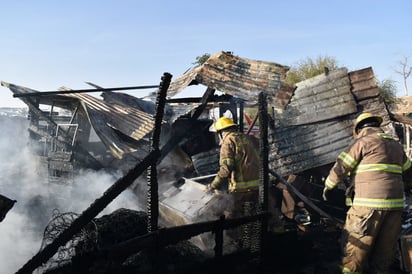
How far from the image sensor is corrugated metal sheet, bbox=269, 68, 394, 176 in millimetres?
7512

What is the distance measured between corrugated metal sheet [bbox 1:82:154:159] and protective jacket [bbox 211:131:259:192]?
261cm

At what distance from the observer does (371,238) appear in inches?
156

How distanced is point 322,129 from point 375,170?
3936 mm

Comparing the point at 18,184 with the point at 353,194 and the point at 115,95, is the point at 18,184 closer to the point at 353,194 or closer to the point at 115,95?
the point at 115,95

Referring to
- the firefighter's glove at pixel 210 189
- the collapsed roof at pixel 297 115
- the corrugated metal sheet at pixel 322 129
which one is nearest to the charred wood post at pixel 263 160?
the firefighter's glove at pixel 210 189

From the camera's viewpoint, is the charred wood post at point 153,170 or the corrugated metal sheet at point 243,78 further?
the corrugated metal sheet at point 243,78

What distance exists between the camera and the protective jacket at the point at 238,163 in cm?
504

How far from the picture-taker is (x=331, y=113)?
25.7ft

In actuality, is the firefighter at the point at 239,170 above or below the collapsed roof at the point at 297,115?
below

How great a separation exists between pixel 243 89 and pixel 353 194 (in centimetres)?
265

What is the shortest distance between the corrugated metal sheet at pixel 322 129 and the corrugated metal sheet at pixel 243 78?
5.52 feet

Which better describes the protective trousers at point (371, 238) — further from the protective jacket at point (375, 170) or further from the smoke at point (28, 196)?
the smoke at point (28, 196)

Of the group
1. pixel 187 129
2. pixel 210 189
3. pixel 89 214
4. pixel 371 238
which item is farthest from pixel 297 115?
pixel 89 214

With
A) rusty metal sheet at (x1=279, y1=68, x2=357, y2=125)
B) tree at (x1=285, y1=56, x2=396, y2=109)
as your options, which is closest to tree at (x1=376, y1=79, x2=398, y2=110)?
tree at (x1=285, y1=56, x2=396, y2=109)
